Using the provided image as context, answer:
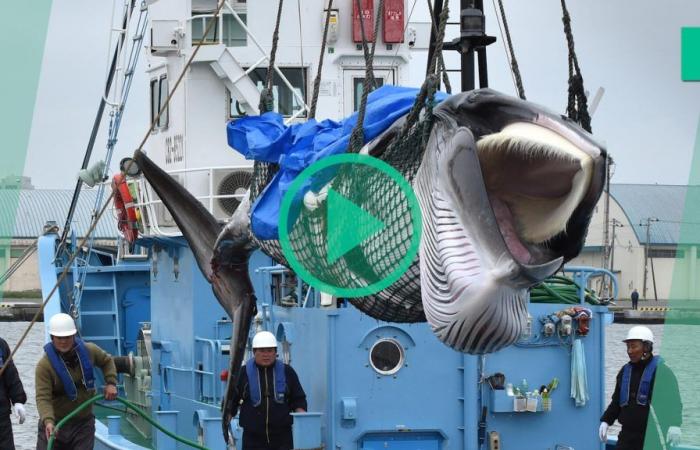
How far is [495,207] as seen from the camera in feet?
14.8

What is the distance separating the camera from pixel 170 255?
1672cm

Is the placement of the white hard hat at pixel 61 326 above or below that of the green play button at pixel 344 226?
below

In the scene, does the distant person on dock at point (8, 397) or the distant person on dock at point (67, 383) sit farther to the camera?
the distant person on dock at point (8, 397)

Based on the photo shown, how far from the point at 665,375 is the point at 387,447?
2653 millimetres

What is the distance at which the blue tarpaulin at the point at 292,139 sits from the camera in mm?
5590

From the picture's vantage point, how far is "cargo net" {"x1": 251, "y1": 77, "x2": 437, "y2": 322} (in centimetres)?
502

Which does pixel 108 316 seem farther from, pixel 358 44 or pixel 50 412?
pixel 50 412

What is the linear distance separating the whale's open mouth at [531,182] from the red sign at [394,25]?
1117 centimetres

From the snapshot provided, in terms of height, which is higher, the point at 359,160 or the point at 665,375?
the point at 359,160

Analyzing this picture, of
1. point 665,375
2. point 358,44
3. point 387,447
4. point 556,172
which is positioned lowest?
point 387,447

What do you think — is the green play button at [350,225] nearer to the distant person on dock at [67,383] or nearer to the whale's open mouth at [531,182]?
the whale's open mouth at [531,182]

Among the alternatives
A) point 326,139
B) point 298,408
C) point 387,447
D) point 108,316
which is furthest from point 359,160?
point 108,316

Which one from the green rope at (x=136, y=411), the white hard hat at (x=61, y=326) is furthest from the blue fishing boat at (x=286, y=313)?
the white hard hat at (x=61, y=326)

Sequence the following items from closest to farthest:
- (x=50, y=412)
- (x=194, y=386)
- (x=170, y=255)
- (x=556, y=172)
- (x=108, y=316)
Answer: (x=556, y=172)
(x=50, y=412)
(x=194, y=386)
(x=170, y=255)
(x=108, y=316)
